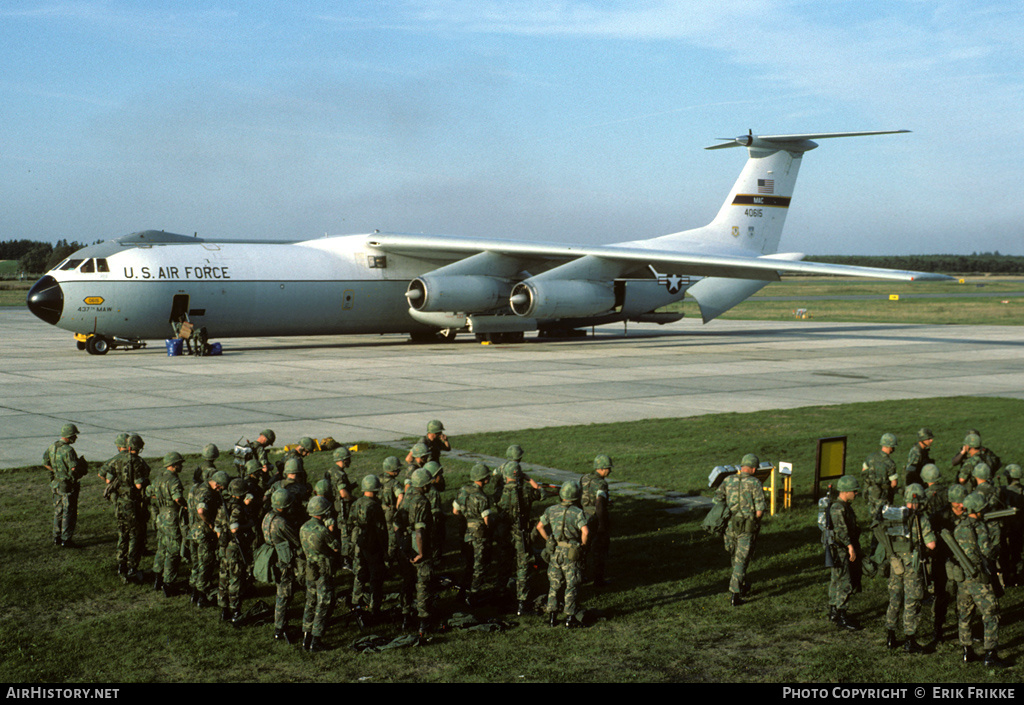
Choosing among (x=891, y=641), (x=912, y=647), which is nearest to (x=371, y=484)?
(x=891, y=641)

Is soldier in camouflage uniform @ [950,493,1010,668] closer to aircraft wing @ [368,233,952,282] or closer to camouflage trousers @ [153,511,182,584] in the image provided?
camouflage trousers @ [153,511,182,584]

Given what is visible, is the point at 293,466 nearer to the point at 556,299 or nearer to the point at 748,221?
the point at 556,299

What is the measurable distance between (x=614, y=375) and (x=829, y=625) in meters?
16.8

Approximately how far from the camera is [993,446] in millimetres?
15391

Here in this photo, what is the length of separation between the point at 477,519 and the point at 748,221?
30445 mm

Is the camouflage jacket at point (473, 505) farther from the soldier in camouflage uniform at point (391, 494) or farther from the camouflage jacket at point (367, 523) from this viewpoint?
the camouflage jacket at point (367, 523)

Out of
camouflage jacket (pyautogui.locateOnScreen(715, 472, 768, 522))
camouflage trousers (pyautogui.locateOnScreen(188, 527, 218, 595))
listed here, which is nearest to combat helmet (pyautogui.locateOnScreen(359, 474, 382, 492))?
camouflage trousers (pyautogui.locateOnScreen(188, 527, 218, 595))

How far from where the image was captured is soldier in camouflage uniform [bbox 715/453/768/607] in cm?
898

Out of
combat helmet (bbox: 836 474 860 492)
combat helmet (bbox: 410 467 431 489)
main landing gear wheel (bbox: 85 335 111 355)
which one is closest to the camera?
combat helmet (bbox: 836 474 860 492)

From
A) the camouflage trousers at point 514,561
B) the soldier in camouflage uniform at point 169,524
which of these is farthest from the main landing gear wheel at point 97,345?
the camouflage trousers at point 514,561

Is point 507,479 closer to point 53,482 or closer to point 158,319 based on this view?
point 53,482

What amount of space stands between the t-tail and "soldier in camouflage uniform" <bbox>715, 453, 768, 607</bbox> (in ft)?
90.8

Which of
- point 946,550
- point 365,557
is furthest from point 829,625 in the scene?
point 365,557

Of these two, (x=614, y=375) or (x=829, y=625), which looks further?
(x=614, y=375)
